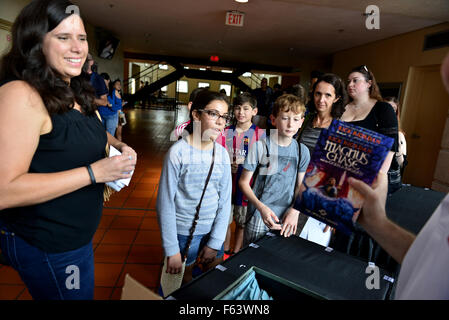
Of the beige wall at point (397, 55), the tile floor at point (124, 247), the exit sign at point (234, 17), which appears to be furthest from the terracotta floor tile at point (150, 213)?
the beige wall at point (397, 55)

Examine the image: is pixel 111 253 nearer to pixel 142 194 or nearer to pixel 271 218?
pixel 142 194

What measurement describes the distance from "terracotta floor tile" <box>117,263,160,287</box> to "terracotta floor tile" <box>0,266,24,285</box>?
2.38 feet

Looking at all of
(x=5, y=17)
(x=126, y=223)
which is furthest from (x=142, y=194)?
(x=5, y=17)

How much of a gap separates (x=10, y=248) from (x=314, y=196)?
999 millimetres

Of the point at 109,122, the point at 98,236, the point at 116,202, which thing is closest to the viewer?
the point at 98,236

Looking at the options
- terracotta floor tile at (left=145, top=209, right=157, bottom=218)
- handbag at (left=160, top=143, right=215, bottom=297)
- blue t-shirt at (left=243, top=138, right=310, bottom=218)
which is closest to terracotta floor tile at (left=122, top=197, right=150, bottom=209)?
terracotta floor tile at (left=145, top=209, right=157, bottom=218)

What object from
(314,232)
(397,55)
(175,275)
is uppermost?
(397,55)

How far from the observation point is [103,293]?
6.28ft

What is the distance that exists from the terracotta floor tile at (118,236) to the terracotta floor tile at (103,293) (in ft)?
2.07

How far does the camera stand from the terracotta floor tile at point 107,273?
79.2 inches

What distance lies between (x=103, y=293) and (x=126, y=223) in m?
1.06

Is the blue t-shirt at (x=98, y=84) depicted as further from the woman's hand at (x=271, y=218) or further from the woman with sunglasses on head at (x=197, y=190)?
the woman's hand at (x=271, y=218)

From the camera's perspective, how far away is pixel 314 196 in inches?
28.5

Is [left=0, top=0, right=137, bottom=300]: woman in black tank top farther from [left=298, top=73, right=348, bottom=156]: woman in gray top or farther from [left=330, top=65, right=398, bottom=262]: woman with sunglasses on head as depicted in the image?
[left=330, top=65, right=398, bottom=262]: woman with sunglasses on head
